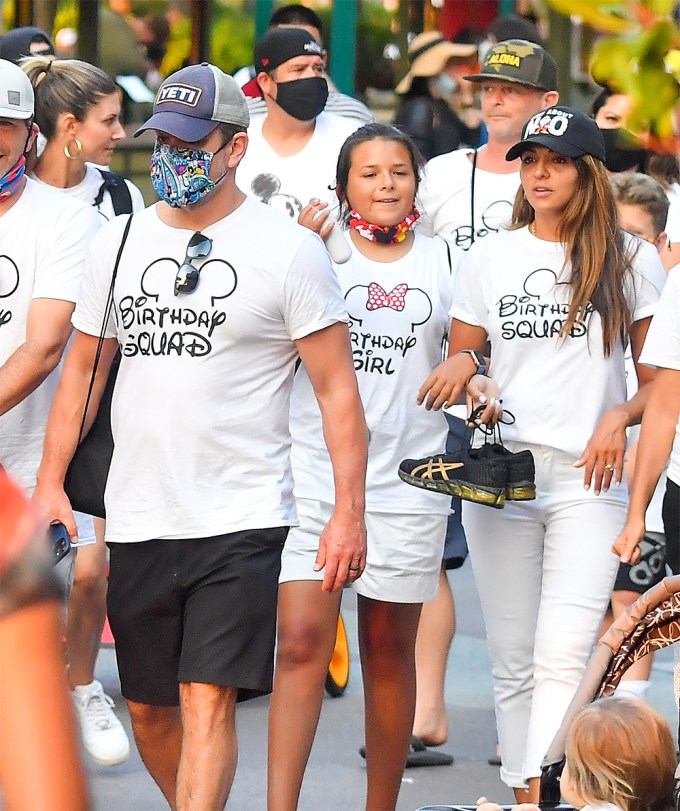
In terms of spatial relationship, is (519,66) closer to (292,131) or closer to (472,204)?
(472,204)

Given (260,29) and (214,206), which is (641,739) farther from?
(260,29)

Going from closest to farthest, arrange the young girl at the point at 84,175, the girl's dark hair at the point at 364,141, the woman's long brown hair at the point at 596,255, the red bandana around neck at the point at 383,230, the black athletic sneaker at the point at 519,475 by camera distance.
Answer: the black athletic sneaker at the point at 519,475
the woman's long brown hair at the point at 596,255
the red bandana around neck at the point at 383,230
the girl's dark hair at the point at 364,141
the young girl at the point at 84,175

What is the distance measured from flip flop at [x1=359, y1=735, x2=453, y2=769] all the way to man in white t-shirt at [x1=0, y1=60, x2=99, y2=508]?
1701 mm

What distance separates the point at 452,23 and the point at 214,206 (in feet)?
26.6

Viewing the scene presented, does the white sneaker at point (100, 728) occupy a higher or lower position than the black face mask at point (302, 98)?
lower

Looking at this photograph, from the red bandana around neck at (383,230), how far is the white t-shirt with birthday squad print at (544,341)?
301 mm

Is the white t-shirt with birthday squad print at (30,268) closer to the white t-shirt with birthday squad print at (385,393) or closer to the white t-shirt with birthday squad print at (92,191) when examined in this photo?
the white t-shirt with birthday squad print at (92,191)

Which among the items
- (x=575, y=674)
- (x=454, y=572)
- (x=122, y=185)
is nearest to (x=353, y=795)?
(x=575, y=674)

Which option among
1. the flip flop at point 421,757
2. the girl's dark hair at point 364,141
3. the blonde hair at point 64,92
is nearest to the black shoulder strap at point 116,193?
the blonde hair at point 64,92

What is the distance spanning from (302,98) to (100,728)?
8.05 feet

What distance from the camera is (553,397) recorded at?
4617 millimetres

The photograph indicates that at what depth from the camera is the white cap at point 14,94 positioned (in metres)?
Result: 4.88

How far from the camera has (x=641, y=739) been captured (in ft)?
11.4

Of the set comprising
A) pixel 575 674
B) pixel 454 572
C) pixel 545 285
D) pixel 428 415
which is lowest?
pixel 454 572
